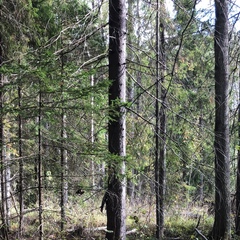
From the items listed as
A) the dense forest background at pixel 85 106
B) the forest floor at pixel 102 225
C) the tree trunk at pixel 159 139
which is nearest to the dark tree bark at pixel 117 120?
the dense forest background at pixel 85 106

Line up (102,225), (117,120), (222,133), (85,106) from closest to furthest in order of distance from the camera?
(85,106)
(117,120)
(222,133)
(102,225)

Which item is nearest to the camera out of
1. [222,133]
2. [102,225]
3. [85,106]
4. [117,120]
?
[85,106]

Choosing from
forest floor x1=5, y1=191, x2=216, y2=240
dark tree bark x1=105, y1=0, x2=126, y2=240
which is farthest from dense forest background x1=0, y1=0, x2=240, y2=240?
dark tree bark x1=105, y1=0, x2=126, y2=240

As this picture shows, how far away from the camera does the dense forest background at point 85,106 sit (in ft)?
11.9

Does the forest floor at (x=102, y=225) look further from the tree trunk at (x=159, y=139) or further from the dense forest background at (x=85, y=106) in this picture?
the tree trunk at (x=159, y=139)

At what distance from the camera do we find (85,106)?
3.54m

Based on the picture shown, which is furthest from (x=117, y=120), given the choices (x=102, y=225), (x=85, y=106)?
(x=102, y=225)

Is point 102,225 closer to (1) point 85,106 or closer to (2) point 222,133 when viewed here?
(2) point 222,133

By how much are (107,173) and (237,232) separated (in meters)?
4.38

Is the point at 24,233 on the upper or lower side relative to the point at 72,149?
lower

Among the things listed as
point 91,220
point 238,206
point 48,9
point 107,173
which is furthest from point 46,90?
point 238,206

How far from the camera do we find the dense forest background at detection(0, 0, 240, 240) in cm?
362

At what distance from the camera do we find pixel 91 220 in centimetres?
762

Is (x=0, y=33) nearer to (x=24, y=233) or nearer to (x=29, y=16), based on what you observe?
(x=29, y=16)
